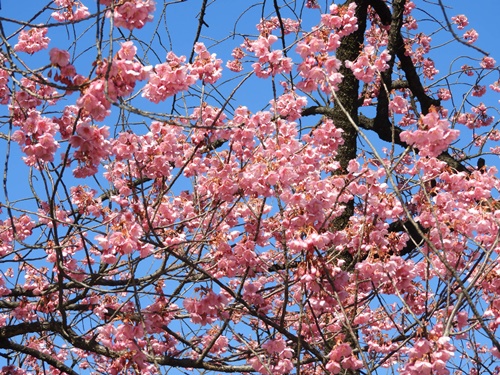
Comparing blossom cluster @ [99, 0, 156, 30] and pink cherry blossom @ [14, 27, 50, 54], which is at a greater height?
pink cherry blossom @ [14, 27, 50, 54]

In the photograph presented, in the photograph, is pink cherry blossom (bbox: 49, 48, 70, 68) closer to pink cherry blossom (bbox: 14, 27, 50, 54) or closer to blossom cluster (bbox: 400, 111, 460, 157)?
pink cherry blossom (bbox: 14, 27, 50, 54)

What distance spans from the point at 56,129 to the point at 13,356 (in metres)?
2.84

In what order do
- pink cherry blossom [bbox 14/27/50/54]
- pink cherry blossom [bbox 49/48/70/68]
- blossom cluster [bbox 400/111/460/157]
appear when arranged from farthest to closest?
1. pink cherry blossom [bbox 14/27/50/54]
2. blossom cluster [bbox 400/111/460/157]
3. pink cherry blossom [bbox 49/48/70/68]

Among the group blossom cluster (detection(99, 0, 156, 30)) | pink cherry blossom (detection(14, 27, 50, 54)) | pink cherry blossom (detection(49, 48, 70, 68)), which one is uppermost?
pink cherry blossom (detection(14, 27, 50, 54))

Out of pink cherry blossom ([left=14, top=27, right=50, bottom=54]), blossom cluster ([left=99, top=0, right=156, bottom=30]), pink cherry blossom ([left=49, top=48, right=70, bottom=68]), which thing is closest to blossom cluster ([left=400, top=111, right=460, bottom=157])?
blossom cluster ([left=99, top=0, right=156, bottom=30])

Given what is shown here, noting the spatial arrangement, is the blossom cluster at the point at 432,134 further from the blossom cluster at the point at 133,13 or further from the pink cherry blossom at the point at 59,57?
the pink cherry blossom at the point at 59,57

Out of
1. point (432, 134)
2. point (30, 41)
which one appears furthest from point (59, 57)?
point (432, 134)

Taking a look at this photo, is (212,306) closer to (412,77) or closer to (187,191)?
(187,191)

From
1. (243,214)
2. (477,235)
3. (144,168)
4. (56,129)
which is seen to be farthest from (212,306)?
(477,235)

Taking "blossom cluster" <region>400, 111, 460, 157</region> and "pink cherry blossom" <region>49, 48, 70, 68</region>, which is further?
"blossom cluster" <region>400, 111, 460, 157</region>

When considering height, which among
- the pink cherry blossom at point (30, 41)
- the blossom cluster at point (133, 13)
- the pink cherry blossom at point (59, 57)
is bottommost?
the pink cherry blossom at point (59, 57)

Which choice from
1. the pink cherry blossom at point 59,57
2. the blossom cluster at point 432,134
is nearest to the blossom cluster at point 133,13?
the pink cherry blossom at point 59,57

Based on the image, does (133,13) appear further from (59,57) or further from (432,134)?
(432,134)

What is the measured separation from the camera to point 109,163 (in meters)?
5.03
